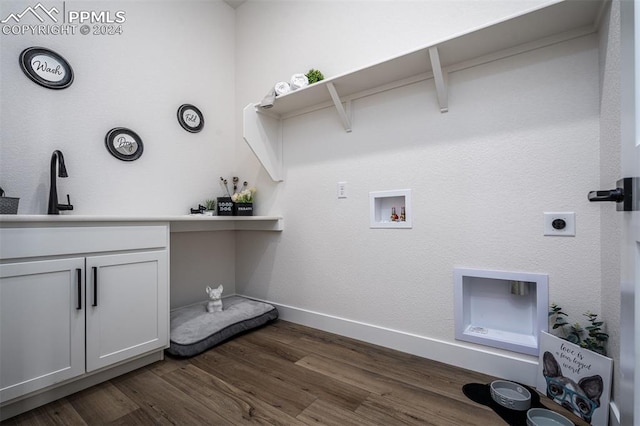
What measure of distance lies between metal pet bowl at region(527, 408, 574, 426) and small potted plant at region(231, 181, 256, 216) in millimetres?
2127

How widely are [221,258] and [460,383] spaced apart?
2122 mm

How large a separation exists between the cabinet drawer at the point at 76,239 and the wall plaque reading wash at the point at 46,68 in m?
1.04

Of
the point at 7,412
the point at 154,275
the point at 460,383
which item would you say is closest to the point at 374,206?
the point at 460,383

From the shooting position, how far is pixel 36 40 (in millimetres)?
1754

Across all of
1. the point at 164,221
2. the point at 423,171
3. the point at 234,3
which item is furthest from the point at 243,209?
the point at 234,3

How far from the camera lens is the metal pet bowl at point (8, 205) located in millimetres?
1425

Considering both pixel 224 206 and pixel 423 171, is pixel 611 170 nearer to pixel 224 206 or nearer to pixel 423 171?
pixel 423 171

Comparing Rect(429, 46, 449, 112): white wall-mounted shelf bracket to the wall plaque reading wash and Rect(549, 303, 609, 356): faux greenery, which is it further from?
the wall plaque reading wash

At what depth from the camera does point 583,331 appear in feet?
4.37

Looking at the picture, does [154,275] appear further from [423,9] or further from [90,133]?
[423,9]

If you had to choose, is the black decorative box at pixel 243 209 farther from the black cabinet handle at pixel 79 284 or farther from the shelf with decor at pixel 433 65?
the black cabinet handle at pixel 79 284

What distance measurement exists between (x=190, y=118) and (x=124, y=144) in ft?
1.96

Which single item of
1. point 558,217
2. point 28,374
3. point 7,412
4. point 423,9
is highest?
point 423,9

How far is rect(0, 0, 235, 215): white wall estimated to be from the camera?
1.70 metres
